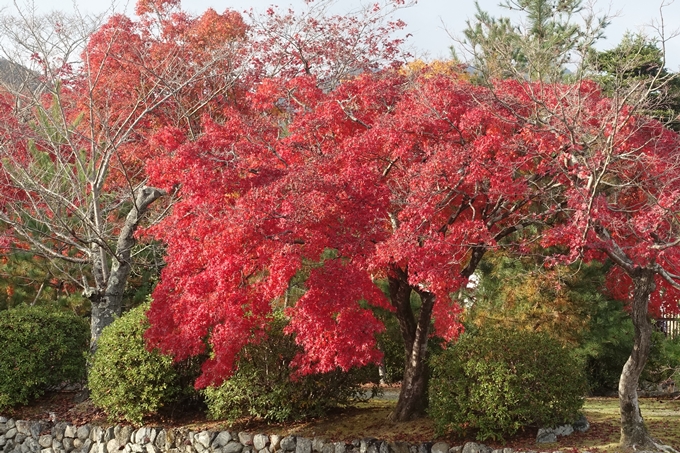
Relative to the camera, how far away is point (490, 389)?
8141mm

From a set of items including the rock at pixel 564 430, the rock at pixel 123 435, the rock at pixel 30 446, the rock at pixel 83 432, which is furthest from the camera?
the rock at pixel 30 446

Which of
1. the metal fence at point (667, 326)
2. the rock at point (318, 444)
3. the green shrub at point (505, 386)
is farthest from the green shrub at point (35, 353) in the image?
the metal fence at point (667, 326)

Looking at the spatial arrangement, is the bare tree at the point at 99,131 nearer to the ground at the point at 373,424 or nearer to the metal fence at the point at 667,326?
the ground at the point at 373,424

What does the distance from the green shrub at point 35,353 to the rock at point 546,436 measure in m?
6.51

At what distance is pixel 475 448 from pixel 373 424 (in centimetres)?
170

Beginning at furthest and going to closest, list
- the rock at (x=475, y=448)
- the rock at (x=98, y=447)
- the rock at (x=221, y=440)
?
1. the rock at (x=98, y=447)
2. the rock at (x=221, y=440)
3. the rock at (x=475, y=448)

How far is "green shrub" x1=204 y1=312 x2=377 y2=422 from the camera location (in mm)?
9359

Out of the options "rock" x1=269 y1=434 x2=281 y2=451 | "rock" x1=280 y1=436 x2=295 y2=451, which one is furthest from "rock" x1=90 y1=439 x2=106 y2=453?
"rock" x1=280 y1=436 x2=295 y2=451

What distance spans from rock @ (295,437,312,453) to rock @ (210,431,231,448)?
3.21ft

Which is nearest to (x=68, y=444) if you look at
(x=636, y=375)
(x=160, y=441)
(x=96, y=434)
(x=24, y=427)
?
(x=96, y=434)

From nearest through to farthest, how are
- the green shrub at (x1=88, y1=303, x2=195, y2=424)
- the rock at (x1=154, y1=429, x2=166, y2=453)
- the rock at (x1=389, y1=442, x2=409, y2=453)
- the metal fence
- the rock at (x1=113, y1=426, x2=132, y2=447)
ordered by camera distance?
the rock at (x1=389, y1=442, x2=409, y2=453) → the rock at (x1=154, y1=429, x2=166, y2=453) → the green shrub at (x1=88, y1=303, x2=195, y2=424) → the rock at (x1=113, y1=426, x2=132, y2=447) → the metal fence

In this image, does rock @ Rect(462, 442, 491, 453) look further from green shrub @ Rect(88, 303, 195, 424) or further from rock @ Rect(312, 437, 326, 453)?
green shrub @ Rect(88, 303, 195, 424)

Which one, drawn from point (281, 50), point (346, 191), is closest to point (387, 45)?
point (281, 50)

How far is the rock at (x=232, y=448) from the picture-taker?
9.26m
